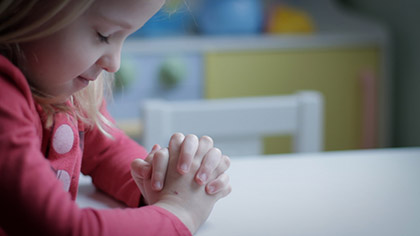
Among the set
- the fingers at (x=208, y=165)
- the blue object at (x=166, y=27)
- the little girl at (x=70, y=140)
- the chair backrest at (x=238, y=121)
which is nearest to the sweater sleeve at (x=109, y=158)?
the little girl at (x=70, y=140)

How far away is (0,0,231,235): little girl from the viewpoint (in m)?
0.38

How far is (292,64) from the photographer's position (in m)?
1.93

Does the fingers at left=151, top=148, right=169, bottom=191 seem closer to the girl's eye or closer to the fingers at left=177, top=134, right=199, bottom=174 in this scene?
the fingers at left=177, top=134, right=199, bottom=174

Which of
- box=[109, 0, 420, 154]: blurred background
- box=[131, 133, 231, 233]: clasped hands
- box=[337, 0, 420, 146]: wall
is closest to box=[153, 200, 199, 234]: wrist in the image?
box=[131, 133, 231, 233]: clasped hands

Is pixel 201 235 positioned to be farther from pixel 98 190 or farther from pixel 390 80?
pixel 390 80

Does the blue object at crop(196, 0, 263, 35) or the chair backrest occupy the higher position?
the blue object at crop(196, 0, 263, 35)

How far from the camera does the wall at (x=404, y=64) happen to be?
1929 millimetres

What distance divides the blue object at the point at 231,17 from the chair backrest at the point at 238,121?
1035mm

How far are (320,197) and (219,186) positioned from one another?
0.15 m

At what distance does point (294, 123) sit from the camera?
3.18ft

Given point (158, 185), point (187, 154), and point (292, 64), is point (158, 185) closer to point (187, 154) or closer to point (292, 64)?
point (187, 154)

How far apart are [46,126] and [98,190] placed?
190 millimetres

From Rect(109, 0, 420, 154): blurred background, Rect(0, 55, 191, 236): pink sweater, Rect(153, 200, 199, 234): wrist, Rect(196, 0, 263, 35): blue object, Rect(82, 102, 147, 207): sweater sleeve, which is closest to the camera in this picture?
Rect(0, 55, 191, 236): pink sweater

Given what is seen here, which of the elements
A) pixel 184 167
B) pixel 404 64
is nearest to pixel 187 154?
pixel 184 167
